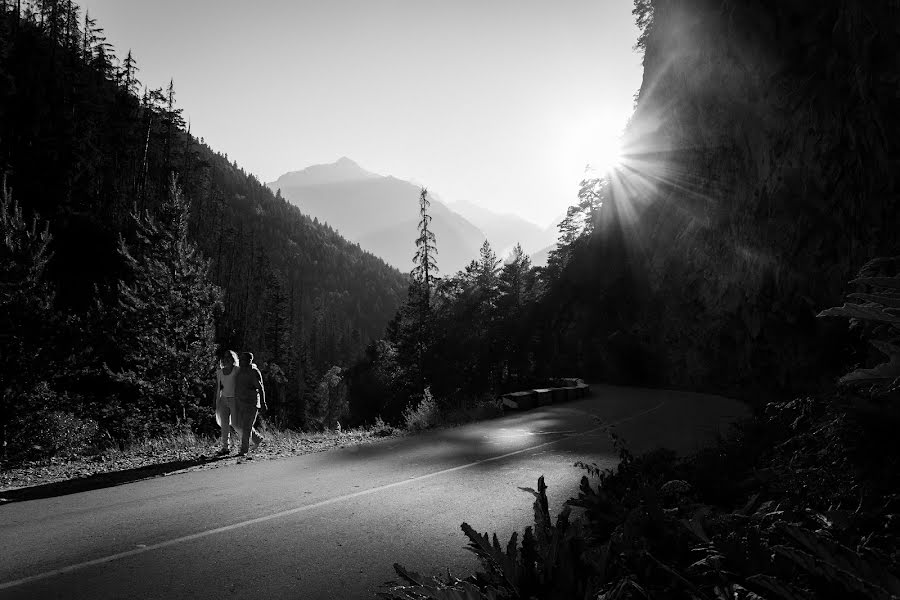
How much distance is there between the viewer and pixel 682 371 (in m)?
26.4

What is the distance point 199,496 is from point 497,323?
110ft

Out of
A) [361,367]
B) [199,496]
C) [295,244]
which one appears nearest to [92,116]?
[361,367]

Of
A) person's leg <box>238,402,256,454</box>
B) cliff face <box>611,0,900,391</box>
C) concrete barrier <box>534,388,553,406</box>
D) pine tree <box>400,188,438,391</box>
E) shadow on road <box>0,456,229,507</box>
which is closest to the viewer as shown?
shadow on road <box>0,456,229,507</box>

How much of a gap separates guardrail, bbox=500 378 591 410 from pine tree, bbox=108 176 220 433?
13518 mm

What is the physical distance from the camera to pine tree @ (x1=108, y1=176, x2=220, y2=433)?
20.4 meters

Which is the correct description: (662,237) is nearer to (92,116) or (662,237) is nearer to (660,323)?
(660,323)

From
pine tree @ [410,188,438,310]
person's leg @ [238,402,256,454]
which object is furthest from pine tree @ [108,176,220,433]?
pine tree @ [410,188,438,310]

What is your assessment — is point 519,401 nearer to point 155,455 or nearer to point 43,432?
point 155,455

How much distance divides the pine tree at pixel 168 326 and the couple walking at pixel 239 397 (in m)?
11.4

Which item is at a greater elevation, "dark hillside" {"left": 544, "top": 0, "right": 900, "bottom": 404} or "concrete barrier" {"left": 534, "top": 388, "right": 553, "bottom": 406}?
"dark hillside" {"left": 544, "top": 0, "right": 900, "bottom": 404}

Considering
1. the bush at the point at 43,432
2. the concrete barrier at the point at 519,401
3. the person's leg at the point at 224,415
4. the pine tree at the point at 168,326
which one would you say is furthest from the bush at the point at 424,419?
the pine tree at the point at 168,326

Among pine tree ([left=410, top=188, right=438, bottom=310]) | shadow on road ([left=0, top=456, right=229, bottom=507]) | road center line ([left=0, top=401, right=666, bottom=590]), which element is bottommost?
road center line ([left=0, top=401, right=666, bottom=590])

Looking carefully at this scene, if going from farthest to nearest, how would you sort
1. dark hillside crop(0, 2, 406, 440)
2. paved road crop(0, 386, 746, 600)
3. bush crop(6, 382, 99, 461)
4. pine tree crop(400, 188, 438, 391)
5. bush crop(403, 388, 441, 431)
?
pine tree crop(400, 188, 438, 391)
dark hillside crop(0, 2, 406, 440)
bush crop(6, 382, 99, 461)
bush crop(403, 388, 441, 431)
paved road crop(0, 386, 746, 600)

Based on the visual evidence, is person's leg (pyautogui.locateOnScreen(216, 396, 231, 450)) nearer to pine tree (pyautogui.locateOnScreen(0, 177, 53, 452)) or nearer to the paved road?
the paved road
